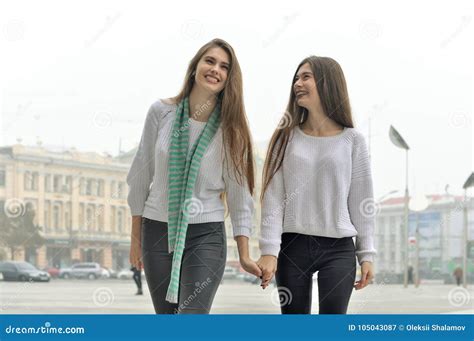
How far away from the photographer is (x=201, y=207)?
2543 millimetres

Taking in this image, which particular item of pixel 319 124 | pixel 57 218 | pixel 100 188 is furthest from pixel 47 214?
pixel 319 124

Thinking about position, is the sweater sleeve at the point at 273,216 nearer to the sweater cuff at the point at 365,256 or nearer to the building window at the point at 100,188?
the sweater cuff at the point at 365,256

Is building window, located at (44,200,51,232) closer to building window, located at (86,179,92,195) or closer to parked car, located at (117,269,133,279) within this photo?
building window, located at (86,179,92,195)

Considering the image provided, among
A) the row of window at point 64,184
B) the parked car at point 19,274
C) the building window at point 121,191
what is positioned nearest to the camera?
the parked car at point 19,274

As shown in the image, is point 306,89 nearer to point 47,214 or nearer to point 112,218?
point 47,214

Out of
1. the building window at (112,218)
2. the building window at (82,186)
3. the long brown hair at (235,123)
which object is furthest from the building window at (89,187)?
the long brown hair at (235,123)

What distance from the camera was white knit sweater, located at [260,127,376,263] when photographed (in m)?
2.45

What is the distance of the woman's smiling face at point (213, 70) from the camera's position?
2.58m

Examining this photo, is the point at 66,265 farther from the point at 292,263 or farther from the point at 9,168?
the point at 292,263

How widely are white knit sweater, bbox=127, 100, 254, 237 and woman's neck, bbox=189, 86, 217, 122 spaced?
0.03 metres

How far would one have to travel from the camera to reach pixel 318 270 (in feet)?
7.92

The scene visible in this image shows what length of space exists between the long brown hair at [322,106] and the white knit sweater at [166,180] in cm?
12
